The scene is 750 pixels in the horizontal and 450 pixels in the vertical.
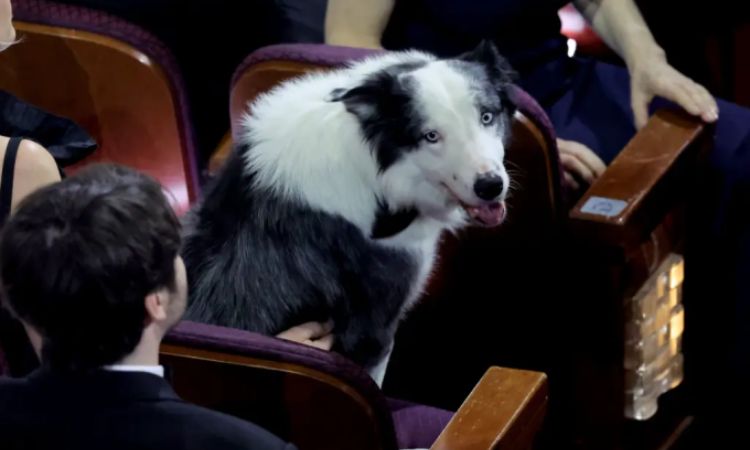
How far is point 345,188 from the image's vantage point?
165 cm

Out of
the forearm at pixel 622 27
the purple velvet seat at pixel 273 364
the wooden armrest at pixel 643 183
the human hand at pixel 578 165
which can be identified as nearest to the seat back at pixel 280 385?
the purple velvet seat at pixel 273 364

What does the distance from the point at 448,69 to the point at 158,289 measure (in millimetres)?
657

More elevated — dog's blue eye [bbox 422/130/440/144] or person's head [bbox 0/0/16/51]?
person's head [bbox 0/0/16/51]

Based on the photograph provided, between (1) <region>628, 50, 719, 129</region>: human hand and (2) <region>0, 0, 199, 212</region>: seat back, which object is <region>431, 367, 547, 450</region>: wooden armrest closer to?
(1) <region>628, 50, 719, 129</region>: human hand

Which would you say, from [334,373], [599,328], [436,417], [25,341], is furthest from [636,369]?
[25,341]

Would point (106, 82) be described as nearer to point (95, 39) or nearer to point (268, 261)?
point (95, 39)

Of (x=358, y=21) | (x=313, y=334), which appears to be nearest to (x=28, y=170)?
(x=313, y=334)

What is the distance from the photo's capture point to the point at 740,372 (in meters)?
2.19

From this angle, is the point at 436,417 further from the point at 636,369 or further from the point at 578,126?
the point at 578,126

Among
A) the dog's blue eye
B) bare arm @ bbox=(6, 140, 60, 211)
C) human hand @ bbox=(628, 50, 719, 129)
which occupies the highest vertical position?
the dog's blue eye

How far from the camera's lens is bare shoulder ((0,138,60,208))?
1.42m

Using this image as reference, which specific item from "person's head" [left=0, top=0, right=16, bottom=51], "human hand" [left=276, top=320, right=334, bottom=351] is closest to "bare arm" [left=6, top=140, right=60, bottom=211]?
"person's head" [left=0, top=0, right=16, bottom=51]

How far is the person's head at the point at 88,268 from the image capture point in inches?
40.8

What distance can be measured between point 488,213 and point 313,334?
0.91 feet
